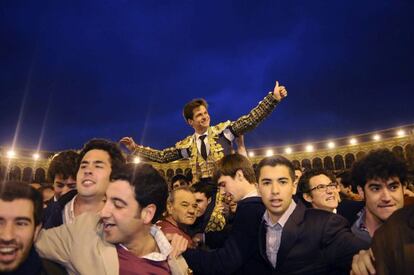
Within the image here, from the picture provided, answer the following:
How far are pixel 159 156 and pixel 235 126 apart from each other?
2.06 m

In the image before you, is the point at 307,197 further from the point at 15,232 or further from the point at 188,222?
the point at 15,232

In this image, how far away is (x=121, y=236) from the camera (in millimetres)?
2684

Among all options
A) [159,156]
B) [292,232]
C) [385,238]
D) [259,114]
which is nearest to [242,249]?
[292,232]

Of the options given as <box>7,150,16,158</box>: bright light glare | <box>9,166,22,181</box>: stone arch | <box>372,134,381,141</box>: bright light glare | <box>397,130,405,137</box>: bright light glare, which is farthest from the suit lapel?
<box>372,134,381,141</box>: bright light glare

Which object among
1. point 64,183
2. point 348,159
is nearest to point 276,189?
point 64,183

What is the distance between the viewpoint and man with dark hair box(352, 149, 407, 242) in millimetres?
3355

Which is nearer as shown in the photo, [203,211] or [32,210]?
[32,210]

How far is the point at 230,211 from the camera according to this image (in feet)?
19.0

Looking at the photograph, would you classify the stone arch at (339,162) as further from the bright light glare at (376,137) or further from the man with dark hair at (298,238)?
the man with dark hair at (298,238)

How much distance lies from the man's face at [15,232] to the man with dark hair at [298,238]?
2.10 m

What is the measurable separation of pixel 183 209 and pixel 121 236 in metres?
2.12

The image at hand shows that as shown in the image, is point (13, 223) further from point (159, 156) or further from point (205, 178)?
point (159, 156)

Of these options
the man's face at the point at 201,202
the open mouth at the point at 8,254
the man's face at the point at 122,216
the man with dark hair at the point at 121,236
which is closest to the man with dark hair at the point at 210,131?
the man's face at the point at 201,202

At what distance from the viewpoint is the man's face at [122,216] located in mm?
2654
